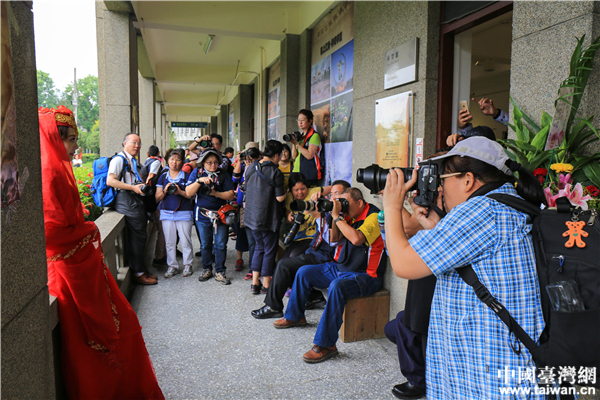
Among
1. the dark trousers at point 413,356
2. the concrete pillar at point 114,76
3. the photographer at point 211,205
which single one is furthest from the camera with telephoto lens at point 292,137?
the dark trousers at point 413,356

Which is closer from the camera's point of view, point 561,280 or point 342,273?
point 561,280

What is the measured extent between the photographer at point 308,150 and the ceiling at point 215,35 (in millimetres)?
1643

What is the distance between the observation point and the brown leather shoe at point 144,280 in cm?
445

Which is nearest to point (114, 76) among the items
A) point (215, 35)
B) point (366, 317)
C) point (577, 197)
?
point (215, 35)

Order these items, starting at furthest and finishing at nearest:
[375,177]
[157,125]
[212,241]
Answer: [157,125]
[212,241]
[375,177]

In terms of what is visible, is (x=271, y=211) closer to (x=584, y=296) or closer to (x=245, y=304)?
(x=245, y=304)

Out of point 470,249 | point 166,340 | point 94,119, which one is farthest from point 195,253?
point 94,119

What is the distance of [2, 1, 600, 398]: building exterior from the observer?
50.3 inches

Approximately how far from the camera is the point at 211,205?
185 inches

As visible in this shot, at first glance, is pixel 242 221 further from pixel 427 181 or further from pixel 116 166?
pixel 427 181

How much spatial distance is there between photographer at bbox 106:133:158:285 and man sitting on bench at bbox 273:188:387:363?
2.01 m

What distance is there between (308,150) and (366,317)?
8.37 ft

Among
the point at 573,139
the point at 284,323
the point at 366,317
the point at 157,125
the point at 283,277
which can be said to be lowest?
the point at 284,323

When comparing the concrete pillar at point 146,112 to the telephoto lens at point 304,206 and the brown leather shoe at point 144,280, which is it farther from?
the telephoto lens at point 304,206
